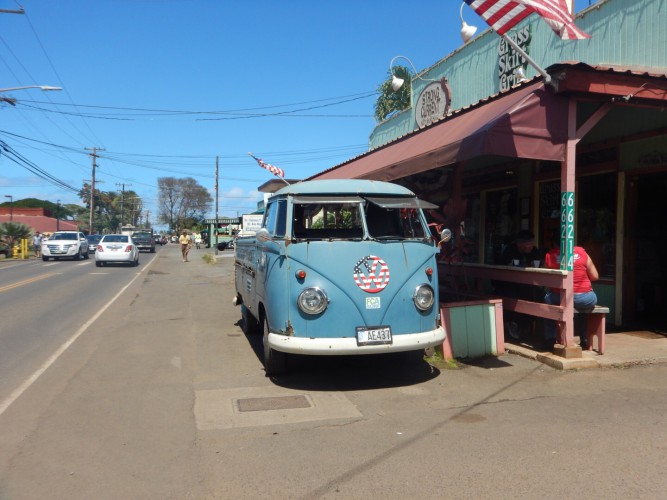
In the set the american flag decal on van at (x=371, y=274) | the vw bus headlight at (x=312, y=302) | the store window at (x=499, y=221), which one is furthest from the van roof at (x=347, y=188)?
the store window at (x=499, y=221)

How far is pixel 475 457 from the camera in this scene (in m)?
4.24

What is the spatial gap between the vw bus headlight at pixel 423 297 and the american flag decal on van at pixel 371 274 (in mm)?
372

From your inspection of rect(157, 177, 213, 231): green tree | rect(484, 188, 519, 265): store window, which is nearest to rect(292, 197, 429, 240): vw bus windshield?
rect(484, 188, 519, 265): store window

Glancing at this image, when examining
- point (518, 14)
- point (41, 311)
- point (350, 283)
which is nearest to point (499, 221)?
point (518, 14)

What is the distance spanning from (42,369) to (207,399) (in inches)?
108

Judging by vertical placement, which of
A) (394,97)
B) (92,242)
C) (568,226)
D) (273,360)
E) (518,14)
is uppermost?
(394,97)

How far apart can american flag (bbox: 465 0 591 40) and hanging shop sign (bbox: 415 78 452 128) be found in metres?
7.53

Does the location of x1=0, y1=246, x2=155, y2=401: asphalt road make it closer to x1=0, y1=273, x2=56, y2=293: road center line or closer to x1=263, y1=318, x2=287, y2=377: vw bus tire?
x1=0, y1=273, x2=56, y2=293: road center line

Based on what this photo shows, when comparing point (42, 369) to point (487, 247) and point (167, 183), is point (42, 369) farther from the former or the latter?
point (167, 183)

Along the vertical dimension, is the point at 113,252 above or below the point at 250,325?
above

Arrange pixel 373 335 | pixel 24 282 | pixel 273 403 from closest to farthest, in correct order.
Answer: pixel 273 403, pixel 373 335, pixel 24 282

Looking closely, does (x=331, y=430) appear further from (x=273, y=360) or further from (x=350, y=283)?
(x=273, y=360)

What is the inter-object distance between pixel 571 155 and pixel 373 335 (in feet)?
11.5

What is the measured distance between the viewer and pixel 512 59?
466 inches
